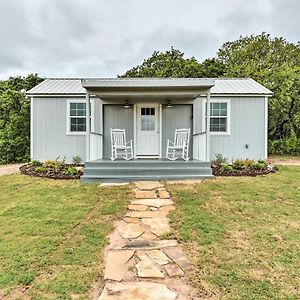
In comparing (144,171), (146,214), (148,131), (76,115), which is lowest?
(146,214)

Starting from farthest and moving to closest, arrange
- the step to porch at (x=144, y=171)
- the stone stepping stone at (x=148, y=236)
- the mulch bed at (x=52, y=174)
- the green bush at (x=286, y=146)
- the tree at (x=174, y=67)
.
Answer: the tree at (x=174, y=67)
the green bush at (x=286, y=146)
the mulch bed at (x=52, y=174)
the step to porch at (x=144, y=171)
the stone stepping stone at (x=148, y=236)

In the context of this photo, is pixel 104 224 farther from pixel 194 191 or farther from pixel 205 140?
pixel 205 140

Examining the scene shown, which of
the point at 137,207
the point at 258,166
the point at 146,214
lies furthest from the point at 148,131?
the point at 146,214

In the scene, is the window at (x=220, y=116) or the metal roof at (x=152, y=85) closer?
the metal roof at (x=152, y=85)

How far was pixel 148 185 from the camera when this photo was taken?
666 centimetres

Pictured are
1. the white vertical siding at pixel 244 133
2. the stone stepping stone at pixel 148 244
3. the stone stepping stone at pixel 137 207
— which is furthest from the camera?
the white vertical siding at pixel 244 133

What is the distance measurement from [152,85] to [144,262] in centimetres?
540

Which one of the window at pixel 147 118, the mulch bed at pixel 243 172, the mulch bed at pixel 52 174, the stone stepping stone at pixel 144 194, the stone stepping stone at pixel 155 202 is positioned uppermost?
the window at pixel 147 118

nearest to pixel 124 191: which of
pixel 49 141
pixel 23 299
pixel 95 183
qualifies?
pixel 95 183

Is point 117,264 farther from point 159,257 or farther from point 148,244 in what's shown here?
point 148,244

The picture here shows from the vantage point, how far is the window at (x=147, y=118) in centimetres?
997

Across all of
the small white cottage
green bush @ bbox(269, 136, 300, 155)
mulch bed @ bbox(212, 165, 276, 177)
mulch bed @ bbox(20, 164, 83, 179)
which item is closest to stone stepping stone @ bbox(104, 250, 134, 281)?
mulch bed @ bbox(20, 164, 83, 179)

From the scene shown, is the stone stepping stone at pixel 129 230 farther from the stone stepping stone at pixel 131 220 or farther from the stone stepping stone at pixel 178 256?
the stone stepping stone at pixel 178 256

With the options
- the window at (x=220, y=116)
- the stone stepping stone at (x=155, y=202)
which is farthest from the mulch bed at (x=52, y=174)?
the window at (x=220, y=116)
